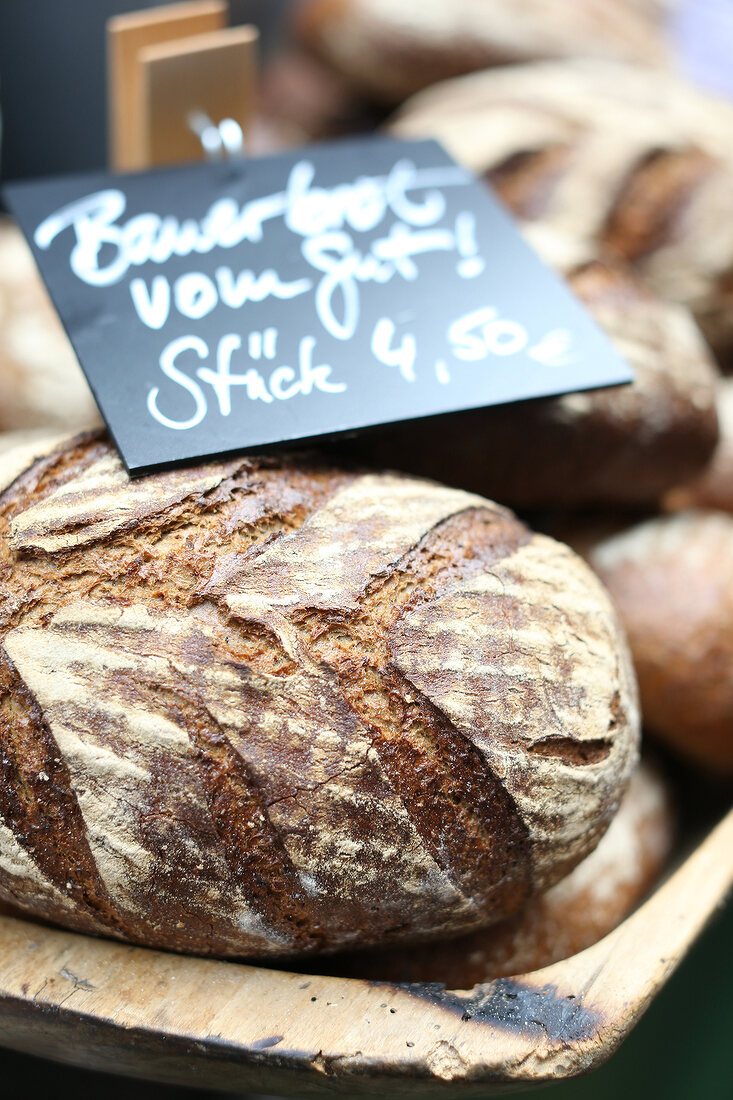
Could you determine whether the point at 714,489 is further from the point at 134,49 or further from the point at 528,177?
the point at 134,49

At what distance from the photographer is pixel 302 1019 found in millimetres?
804

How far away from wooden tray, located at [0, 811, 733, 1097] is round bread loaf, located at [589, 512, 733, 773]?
0.46 meters

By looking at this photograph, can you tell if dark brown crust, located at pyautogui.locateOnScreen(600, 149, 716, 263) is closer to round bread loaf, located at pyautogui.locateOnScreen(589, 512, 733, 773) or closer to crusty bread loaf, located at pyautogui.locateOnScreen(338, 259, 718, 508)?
crusty bread loaf, located at pyautogui.locateOnScreen(338, 259, 718, 508)

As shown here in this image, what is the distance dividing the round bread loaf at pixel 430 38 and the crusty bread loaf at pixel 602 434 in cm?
115

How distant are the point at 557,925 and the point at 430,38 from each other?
6.80 feet

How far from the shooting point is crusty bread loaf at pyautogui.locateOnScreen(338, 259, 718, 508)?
3.88 feet

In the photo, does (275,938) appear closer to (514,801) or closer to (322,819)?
(322,819)

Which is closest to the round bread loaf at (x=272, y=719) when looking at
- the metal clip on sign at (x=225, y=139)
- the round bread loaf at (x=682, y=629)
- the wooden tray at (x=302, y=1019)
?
the wooden tray at (x=302, y=1019)

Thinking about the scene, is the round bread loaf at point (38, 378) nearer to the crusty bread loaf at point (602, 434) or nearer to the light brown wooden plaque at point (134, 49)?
the light brown wooden plaque at point (134, 49)

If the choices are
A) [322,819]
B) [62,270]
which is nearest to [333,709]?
[322,819]

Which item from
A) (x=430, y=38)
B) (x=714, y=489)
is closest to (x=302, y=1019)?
(x=714, y=489)

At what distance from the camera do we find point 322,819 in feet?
2.56

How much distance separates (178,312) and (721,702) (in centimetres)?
97

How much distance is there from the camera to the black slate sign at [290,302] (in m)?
0.94
